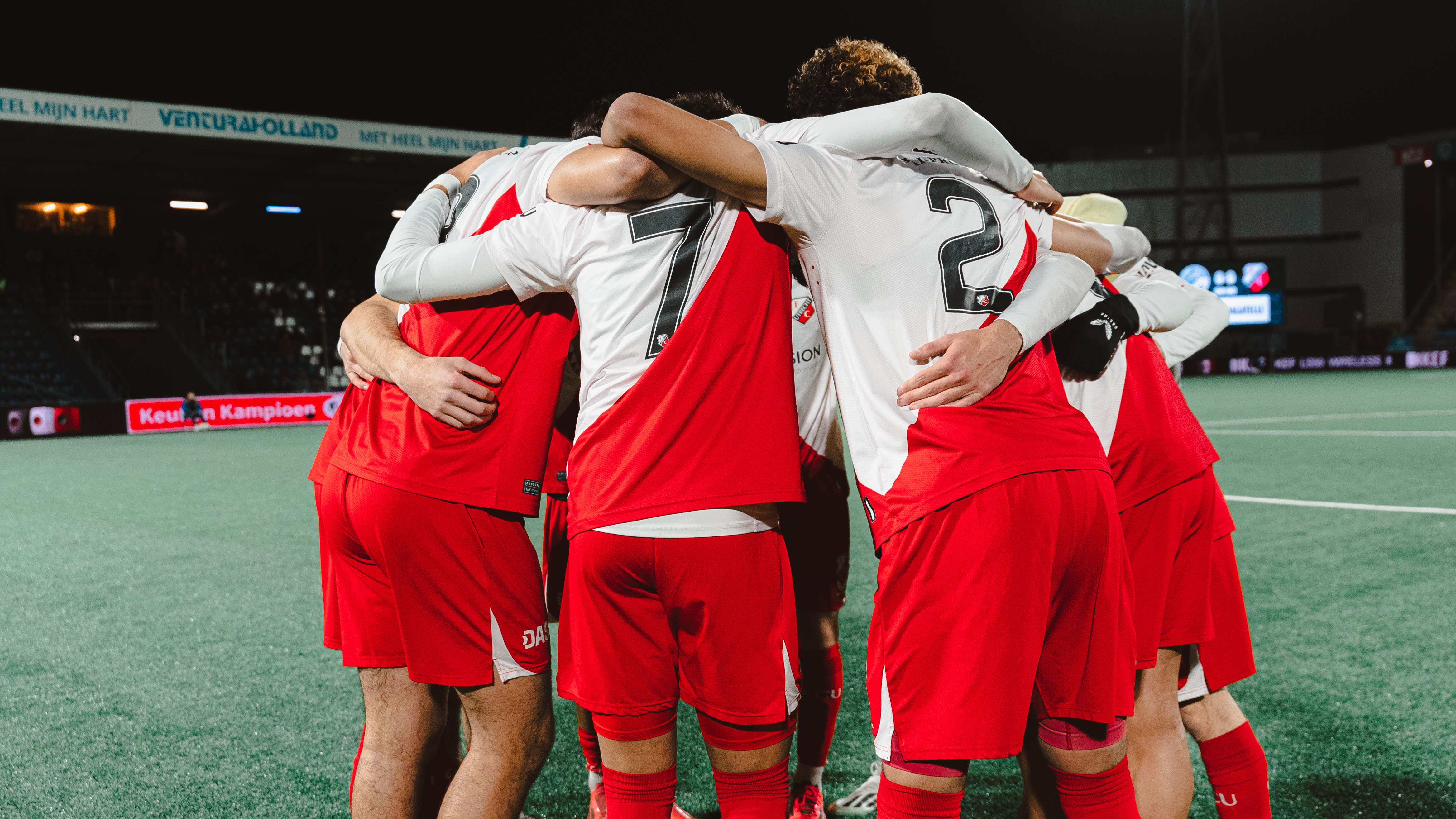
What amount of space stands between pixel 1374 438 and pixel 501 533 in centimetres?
1211

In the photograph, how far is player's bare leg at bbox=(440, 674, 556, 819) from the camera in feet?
6.23

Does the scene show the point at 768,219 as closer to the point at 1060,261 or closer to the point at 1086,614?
the point at 1060,261

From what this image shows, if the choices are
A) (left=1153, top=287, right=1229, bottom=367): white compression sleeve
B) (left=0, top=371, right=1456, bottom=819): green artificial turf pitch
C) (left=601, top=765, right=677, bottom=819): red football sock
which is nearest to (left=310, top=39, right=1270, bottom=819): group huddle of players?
(left=601, top=765, right=677, bottom=819): red football sock

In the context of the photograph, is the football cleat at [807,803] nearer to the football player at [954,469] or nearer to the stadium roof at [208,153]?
the football player at [954,469]

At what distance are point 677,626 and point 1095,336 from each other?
3.27 ft

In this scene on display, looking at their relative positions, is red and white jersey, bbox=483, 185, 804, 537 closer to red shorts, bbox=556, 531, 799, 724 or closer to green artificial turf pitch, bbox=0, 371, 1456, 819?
red shorts, bbox=556, 531, 799, 724

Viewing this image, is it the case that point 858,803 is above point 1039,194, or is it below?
below

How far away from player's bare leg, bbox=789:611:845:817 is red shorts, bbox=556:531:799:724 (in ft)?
2.69

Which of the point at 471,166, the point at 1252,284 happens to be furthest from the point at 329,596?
the point at 1252,284

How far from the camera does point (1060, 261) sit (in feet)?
5.73

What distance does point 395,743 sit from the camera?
6.43ft

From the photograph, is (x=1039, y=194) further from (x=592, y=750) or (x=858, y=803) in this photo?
(x=592, y=750)

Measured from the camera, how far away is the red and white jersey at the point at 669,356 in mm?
1687

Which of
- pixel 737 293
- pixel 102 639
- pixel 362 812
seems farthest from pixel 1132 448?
pixel 102 639
